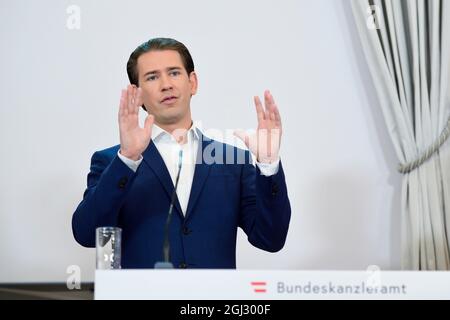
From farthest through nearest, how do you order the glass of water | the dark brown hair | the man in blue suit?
the dark brown hair → the man in blue suit → the glass of water

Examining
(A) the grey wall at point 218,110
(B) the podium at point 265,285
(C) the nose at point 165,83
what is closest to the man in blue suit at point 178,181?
(C) the nose at point 165,83

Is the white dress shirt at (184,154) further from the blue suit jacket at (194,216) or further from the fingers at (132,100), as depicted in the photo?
the fingers at (132,100)

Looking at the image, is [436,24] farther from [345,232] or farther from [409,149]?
[345,232]

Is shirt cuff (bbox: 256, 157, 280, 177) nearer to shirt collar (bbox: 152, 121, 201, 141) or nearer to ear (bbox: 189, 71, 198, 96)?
shirt collar (bbox: 152, 121, 201, 141)

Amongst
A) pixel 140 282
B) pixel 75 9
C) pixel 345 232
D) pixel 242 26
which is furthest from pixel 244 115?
pixel 140 282

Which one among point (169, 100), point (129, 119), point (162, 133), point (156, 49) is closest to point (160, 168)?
point (162, 133)

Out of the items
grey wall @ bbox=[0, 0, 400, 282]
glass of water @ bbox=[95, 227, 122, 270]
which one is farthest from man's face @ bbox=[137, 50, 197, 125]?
glass of water @ bbox=[95, 227, 122, 270]

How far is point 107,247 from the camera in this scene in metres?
2.34

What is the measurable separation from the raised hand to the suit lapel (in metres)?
0.43

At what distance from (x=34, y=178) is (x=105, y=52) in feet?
1.99

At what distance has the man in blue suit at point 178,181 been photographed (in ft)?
8.06

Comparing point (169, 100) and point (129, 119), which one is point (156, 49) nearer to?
point (169, 100)

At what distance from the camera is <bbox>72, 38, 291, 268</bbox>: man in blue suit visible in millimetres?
2457

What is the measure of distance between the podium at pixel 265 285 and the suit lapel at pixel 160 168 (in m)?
0.83
